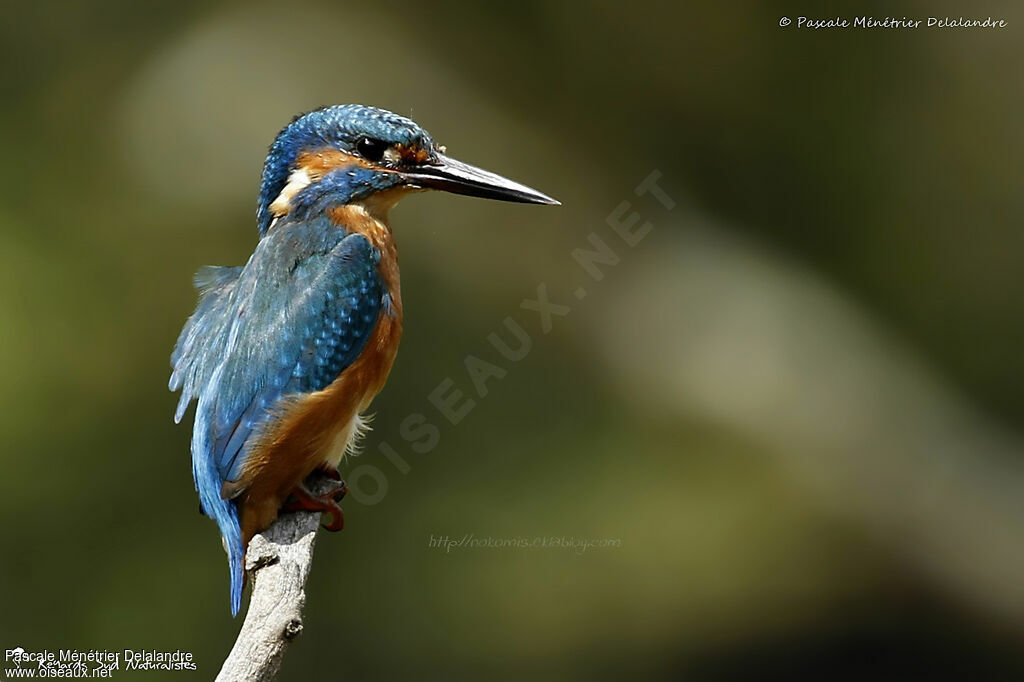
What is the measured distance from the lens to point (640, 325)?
5.62 meters

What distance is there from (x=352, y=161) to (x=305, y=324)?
1.24 feet

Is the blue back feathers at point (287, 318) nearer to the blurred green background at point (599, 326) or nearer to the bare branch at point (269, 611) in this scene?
the bare branch at point (269, 611)

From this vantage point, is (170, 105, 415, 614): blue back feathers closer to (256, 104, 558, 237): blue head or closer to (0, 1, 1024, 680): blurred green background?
(256, 104, 558, 237): blue head

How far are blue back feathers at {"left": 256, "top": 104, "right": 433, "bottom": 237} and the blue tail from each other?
57 cm

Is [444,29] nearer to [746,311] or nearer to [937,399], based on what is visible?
[746,311]

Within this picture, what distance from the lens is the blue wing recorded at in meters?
2.41

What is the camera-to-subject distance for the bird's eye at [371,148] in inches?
98.4

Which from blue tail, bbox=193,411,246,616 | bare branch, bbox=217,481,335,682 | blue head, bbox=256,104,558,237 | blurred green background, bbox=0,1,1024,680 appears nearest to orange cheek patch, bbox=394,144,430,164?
blue head, bbox=256,104,558,237

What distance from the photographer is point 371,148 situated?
2510 millimetres

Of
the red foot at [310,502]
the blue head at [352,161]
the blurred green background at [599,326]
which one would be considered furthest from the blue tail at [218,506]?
the blurred green background at [599,326]

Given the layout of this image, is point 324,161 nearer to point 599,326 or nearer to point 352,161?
point 352,161

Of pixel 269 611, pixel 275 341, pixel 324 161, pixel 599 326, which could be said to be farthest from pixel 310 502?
pixel 599 326

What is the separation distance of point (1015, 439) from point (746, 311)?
151cm

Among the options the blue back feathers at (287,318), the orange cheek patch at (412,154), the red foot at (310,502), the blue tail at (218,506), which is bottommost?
the blue tail at (218,506)
